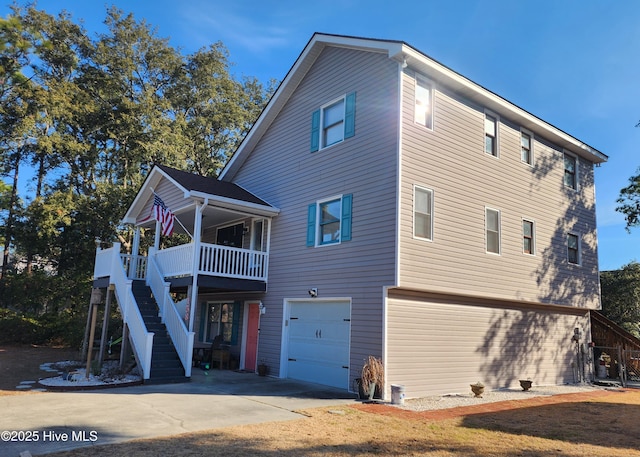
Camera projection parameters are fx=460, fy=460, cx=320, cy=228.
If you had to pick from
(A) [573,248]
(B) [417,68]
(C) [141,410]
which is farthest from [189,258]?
(A) [573,248]

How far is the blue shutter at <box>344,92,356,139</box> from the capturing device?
13.2 metres

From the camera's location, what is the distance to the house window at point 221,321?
55.2 feet

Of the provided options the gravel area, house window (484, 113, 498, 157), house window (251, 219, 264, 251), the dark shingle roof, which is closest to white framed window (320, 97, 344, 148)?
the dark shingle roof

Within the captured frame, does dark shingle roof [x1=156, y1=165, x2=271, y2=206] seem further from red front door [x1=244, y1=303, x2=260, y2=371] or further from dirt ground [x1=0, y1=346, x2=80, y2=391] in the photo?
dirt ground [x1=0, y1=346, x2=80, y2=391]

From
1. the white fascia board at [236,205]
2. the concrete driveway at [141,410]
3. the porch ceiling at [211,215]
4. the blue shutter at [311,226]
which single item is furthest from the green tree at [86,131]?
the concrete driveway at [141,410]

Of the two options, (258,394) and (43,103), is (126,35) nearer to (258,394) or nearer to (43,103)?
(43,103)

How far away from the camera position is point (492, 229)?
1394cm

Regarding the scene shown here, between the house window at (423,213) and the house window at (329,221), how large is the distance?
1.82 meters

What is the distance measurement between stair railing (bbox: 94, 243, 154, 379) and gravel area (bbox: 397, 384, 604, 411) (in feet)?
21.6

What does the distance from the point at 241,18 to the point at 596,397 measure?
49.3 ft

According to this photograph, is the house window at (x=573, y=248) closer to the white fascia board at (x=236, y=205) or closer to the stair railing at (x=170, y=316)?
the white fascia board at (x=236, y=205)

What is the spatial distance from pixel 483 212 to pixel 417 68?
15.1ft

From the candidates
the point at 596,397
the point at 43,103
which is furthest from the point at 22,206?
the point at 596,397

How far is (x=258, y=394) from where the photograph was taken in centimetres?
1097
